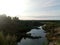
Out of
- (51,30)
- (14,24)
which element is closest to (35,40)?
(51,30)

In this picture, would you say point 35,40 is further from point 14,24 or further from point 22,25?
point 14,24

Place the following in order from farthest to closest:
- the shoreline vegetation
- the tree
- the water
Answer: the water → the tree → the shoreline vegetation

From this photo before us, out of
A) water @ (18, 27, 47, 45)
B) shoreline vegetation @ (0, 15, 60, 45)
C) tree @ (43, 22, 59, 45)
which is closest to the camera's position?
shoreline vegetation @ (0, 15, 60, 45)

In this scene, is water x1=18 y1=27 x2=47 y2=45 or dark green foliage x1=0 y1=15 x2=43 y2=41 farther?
water x1=18 y1=27 x2=47 y2=45

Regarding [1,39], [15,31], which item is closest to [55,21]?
[15,31]

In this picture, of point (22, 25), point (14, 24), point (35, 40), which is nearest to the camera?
point (14, 24)

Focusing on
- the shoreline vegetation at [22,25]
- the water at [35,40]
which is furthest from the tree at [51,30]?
the water at [35,40]

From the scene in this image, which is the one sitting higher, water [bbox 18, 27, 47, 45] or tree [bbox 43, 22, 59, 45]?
tree [bbox 43, 22, 59, 45]

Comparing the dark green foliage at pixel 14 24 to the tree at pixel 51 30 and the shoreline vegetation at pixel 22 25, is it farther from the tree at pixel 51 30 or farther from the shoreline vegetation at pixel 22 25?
the tree at pixel 51 30

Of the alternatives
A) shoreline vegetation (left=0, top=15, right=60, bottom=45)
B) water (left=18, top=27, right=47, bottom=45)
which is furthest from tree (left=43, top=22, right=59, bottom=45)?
water (left=18, top=27, right=47, bottom=45)

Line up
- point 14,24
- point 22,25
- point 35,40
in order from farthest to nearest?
1. point 35,40
2. point 22,25
3. point 14,24

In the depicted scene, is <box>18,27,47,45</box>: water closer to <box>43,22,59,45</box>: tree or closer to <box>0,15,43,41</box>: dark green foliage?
<box>43,22,59,45</box>: tree

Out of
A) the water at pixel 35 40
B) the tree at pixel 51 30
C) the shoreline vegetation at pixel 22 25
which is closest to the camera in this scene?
the shoreline vegetation at pixel 22 25
